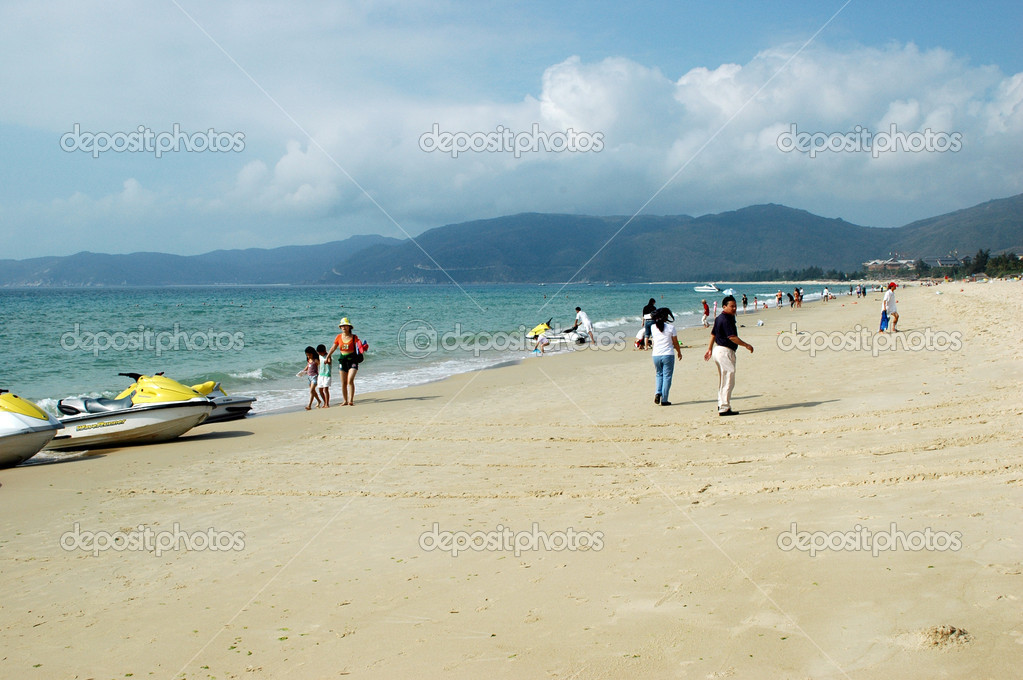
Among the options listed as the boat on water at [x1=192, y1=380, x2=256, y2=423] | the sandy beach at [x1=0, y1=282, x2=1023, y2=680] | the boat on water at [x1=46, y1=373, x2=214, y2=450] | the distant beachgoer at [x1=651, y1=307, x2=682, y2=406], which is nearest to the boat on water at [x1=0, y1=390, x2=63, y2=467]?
the sandy beach at [x1=0, y1=282, x2=1023, y2=680]

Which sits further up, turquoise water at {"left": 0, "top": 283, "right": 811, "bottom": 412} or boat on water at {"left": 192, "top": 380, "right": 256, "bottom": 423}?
boat on water at {"left": 192, "top": 380, "right": 256, "bottom": 423}

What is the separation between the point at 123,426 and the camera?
11.9m

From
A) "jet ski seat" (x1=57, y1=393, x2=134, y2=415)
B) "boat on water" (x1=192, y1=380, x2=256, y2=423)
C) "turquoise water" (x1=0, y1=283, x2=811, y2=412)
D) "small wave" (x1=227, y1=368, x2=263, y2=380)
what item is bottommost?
"turquoise water" (x1=0, y1=283, x2=811, y2=412)

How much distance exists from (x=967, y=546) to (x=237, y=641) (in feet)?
16.2

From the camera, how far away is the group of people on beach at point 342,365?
15.0m

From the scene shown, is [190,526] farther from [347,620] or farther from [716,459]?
[716,459]

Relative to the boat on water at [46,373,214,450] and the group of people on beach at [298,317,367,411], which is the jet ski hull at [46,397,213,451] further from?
the group of people on beach at [298,317,367,411]

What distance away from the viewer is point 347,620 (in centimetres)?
472

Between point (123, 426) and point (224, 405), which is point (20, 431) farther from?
point (224, 405)

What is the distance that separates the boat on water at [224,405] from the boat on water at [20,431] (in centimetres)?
359

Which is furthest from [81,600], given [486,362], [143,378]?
[486,362]

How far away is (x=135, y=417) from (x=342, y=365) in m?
4.27

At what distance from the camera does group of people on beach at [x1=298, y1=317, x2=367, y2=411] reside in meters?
15.0

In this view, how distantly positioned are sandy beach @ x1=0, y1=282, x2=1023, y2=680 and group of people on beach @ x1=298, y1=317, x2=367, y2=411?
388 centimetres
